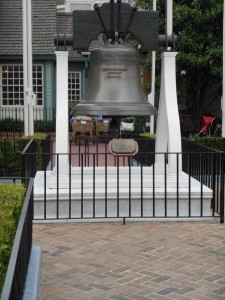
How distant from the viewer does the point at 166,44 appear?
34.0 ft

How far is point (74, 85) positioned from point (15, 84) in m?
2.84

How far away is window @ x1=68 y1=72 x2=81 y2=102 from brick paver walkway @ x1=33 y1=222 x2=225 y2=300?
23199 millimetres

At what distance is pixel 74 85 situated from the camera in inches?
1286

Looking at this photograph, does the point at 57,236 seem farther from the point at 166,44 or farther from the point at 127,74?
the point at 166,44

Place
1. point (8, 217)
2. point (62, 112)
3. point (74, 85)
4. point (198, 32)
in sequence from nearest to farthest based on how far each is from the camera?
point (8, 217), point (62, 112), point (198, 32), point (74, 85)

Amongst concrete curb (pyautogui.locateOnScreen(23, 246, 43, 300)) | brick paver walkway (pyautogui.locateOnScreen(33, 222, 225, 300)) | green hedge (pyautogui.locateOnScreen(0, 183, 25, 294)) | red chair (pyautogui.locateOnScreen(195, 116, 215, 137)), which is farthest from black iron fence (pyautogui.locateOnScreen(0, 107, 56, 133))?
green hedge (pyautogui.locateOnScreen(0, 183, 25, 294))

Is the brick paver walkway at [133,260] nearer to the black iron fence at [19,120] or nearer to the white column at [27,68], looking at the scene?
the white column at [27,68]

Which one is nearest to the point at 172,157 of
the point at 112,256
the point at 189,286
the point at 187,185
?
→ the point at 187,185

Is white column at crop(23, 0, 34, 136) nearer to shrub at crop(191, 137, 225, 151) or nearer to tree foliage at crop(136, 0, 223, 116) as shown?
shrub at crop(191, 137, 225, 151)

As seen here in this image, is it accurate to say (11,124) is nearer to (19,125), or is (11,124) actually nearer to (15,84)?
(19,125)

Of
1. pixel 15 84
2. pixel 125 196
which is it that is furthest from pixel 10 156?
pixel 15 84

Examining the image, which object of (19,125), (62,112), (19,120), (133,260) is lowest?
(19,125)

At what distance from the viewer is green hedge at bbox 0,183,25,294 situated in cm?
450

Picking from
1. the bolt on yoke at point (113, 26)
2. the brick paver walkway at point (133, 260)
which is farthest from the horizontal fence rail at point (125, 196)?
the bolt on yoke at point (113, 26)
